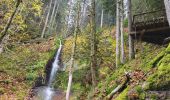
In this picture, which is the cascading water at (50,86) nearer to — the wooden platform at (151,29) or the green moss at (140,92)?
the wooden platform at (151,29)

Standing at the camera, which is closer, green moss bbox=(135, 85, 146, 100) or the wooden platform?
green moss bbox=(135, 85, 146, 100)

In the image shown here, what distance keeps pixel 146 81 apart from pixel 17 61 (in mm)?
20423

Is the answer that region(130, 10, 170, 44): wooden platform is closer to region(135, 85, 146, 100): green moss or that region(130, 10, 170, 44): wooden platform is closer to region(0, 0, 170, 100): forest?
region(0, 0, 170, 100): forest

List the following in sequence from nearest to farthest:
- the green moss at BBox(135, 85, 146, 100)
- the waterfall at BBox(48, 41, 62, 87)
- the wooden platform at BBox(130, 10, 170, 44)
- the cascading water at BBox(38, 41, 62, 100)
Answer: the green moss at BBox(135, 85, 146, 100)
the wooden platform at BBox(130, 10, 170, 44)
the cascading water at BBox(38, 41, 62, 100)
the waterfall at BBox(48, 41, 62, 87)

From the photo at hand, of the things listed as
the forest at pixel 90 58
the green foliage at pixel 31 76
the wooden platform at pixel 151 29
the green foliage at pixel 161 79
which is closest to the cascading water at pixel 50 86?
the forest at pixel 90 58

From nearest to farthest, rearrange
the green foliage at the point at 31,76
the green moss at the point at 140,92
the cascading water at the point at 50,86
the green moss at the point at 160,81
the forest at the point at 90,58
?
the green moss at the point at 160,81 < the green moss at the point at 140,92 < the forest at the point at 90,58 < the cascading water at the point at 50,86 < the green foliage at the point at 31,76

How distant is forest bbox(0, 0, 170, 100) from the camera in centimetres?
1186

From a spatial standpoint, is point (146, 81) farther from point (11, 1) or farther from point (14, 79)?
point (14, 79)

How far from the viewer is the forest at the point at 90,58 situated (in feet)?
38.9

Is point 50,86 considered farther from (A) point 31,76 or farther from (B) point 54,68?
(B) point 54,68

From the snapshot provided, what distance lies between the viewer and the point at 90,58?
18.2 meters

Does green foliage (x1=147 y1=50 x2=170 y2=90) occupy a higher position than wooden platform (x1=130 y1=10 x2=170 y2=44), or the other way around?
wooden platform (x1=130 y1=10 x2=170 y2=44)

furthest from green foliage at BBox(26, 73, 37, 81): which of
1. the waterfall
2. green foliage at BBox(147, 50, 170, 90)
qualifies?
green foliage at BBox(147, 50, 170, 90)

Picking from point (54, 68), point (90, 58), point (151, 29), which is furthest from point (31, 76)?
point (151, 29)
